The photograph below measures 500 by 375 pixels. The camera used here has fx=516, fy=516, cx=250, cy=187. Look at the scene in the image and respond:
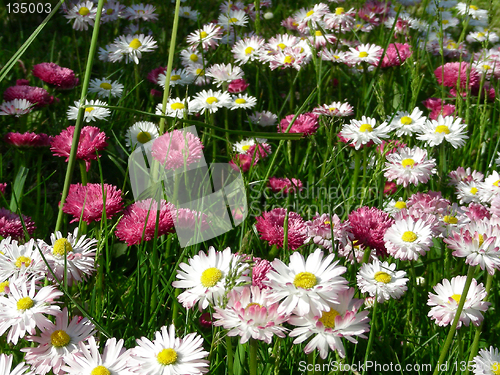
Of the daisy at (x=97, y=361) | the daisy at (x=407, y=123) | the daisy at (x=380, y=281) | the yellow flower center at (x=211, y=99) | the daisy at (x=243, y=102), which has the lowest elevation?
the daisy at (x=97, y=361)

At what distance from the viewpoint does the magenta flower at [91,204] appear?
1245 mm

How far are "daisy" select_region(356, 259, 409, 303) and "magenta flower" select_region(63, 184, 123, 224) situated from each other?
0.61 meters

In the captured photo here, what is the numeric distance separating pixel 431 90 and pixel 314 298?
225 centimetres

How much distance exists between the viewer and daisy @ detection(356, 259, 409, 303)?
41.8 inches

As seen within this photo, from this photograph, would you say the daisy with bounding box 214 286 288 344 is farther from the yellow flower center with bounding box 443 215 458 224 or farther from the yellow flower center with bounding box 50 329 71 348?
the yellow flower center with bounding box 443 215 458 224

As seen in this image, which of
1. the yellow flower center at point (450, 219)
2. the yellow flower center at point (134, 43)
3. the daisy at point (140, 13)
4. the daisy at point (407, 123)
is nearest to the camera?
the yellow flower center at point (450, 219)

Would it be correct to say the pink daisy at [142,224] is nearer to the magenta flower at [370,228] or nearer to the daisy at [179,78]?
the magenta flower at [370,228]

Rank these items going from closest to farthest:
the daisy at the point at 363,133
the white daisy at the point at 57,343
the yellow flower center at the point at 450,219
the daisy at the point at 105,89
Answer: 1. the white daisy at the point at 57,343
2. the yellow flower center at the point at 450,219
3. the daisy at the point at 363,133
4. the daisy at the point at 105,89

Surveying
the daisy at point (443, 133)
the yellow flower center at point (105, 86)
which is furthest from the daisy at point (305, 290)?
the yellow flower center at point (105, 86)

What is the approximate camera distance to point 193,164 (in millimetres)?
1581

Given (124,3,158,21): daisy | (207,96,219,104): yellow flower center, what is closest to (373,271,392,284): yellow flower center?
(207,96,219,104): yellow flower center

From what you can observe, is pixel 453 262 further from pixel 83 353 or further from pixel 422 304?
pixel 83 353

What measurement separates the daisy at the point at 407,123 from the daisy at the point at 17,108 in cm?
130

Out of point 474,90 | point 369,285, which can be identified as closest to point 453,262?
point 369,285
